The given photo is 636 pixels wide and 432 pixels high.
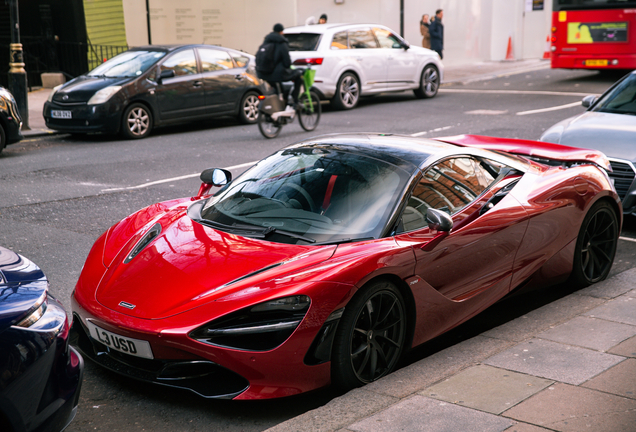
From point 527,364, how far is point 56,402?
7.64 ft

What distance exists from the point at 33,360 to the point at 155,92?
1138 cm

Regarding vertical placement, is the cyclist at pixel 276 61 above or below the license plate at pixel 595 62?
above

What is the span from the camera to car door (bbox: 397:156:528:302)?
14.1ft

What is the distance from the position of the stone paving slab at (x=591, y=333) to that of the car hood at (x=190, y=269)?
59.0 inches

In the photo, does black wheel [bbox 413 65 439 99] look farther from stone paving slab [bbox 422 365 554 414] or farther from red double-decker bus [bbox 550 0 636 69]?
stone paving slab [bbox 422 365 554 414]

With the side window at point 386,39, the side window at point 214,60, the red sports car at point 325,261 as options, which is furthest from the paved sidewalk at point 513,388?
the side window at point 386,39

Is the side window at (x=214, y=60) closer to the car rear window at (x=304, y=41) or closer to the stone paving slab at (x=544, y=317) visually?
the car rear window at (x=304, y=41)

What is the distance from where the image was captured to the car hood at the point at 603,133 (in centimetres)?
743

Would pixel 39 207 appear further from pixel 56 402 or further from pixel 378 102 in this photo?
pixel 378 102

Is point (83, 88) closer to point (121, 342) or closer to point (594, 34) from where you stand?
point (121, 342)

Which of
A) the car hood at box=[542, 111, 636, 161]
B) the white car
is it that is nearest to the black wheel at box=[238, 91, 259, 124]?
the white car

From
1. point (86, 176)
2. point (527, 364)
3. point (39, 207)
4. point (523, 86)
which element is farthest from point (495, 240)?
point (523, 86)

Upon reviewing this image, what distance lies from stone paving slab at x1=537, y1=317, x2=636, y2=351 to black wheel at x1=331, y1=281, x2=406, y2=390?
3.08ft

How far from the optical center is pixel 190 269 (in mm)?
3912
